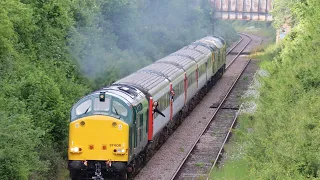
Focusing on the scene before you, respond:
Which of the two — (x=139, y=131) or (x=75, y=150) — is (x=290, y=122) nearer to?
(x=139, y=131)

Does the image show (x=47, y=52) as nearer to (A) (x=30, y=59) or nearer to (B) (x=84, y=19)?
(A) (x=30, y=59)

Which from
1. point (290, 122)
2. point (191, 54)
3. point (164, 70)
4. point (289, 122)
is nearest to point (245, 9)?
point (191, 54)

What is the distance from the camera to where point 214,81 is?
44.9m

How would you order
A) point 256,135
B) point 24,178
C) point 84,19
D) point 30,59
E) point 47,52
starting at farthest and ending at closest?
1. point 84,19
2. point 47,52
3. point 30,59
4. point 256,135
5. point 24,178

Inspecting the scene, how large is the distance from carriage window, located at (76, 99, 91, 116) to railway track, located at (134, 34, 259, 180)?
329 cm

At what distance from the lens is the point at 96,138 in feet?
68.0

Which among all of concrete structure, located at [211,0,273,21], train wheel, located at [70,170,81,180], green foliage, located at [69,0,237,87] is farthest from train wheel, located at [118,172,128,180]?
concrete structure, located at [211,0,273,21]

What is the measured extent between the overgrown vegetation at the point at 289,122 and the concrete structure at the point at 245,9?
38.3 metres

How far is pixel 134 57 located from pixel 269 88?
19508 millimetres

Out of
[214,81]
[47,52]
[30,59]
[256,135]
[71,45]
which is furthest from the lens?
[214,81]

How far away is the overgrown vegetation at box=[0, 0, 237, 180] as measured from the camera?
1956 cm

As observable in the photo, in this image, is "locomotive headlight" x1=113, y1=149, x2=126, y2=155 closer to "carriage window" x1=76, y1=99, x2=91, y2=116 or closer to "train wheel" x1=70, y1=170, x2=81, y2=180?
"train wheel" x1=70, y1=170, x2=81, y2=180

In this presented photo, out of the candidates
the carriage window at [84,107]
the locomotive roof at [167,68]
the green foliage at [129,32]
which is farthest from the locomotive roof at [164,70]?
the carriage window at [84,107]


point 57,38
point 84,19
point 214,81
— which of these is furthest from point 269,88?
point 214,81
